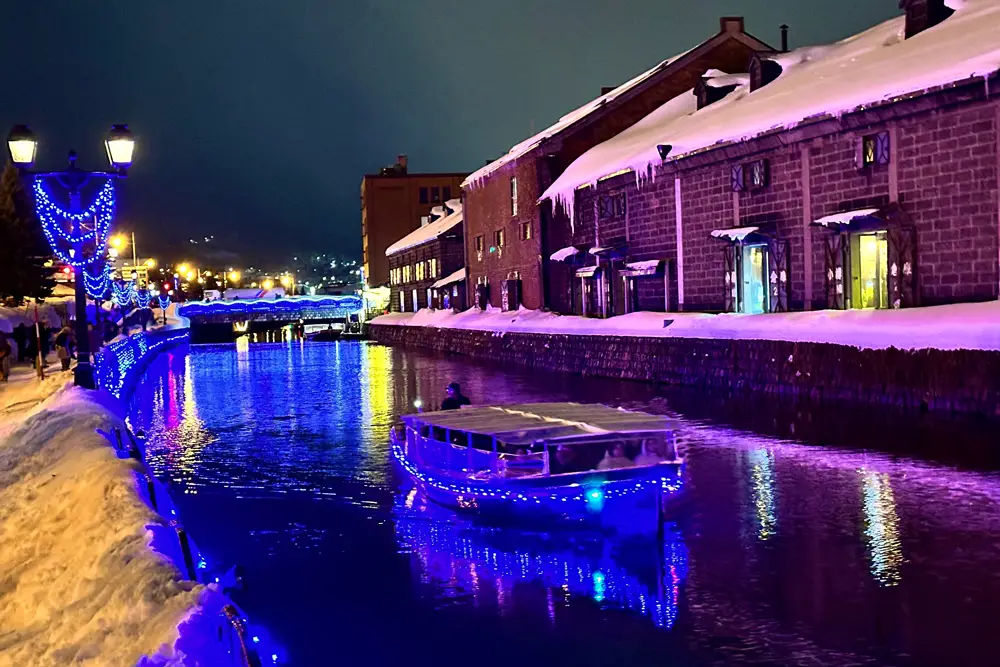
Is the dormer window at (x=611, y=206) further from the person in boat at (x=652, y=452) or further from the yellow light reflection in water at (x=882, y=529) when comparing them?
the person in boat at (x=652, y=452)

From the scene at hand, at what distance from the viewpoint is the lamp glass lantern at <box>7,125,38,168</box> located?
2098 cm

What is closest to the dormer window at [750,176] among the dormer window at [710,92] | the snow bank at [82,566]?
the dormer window at [710,92]

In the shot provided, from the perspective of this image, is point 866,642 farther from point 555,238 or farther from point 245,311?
point 245,311

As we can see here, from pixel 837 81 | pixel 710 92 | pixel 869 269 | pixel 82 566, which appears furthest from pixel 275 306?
pixel 82 566

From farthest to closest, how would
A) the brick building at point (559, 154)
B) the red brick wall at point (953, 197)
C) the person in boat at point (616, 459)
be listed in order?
the brick building at point (559, 154)
the red brick wall at point (953, 197)
the person in boat at point (616, 459)

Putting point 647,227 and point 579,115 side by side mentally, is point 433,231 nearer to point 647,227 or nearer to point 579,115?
point 579,115

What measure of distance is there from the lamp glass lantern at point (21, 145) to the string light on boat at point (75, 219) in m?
1.72

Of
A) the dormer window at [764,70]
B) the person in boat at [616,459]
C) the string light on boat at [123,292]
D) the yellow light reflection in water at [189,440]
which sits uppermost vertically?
the dormer window at [764,70]

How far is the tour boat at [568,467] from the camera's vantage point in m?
12.4

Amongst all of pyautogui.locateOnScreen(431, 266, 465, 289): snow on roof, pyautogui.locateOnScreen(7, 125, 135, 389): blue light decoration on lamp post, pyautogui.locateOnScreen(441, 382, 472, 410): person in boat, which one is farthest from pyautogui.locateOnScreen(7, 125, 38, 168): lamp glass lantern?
pyautogui.locateOnScreen(431, 266, 465, 289): snow on roof

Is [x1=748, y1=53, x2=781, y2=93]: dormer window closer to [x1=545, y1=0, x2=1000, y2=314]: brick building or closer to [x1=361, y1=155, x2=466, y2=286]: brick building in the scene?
[x1=545, y1=0, x2=1000, y2=314]: brick building

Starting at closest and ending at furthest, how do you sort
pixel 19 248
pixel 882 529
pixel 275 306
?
pixel 882 529
pixel 19 248
pixel 275 306

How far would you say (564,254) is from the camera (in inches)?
1812

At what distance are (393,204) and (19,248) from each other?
191 feet
